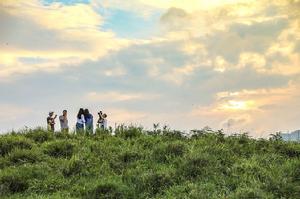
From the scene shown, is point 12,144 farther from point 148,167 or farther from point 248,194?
point 248,194

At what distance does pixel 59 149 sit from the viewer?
22453mm

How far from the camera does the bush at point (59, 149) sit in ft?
72.9

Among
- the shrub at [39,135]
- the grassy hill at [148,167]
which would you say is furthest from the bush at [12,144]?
the shrub at [39,135]

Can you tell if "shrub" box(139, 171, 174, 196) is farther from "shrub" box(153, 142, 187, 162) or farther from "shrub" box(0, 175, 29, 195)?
"shrub" box(0, 175, 29, 195)

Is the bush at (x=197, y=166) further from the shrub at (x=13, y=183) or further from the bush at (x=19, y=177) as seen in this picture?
the shrub at (x=13, y=183)

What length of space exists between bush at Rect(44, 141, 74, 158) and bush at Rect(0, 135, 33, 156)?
103cm

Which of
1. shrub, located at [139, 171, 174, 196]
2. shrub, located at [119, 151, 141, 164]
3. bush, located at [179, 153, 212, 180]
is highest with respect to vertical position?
shrub, located at [119, 151, 141, 164]

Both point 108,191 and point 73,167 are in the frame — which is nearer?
point 108,191

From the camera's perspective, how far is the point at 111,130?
26.3 meters

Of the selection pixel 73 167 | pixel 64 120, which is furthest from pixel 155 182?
pixel 64 120

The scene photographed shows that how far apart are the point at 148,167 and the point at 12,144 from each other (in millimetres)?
6508

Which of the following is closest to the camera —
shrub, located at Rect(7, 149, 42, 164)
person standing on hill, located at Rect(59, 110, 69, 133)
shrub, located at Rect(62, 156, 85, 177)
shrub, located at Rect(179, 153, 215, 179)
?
shrub, located at Rect(179, 153, 215, 179)

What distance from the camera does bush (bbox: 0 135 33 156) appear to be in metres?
22.7

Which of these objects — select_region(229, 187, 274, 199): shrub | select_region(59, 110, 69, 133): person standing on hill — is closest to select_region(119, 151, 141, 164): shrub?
select_region(229, 187, 274, 199): shrub
